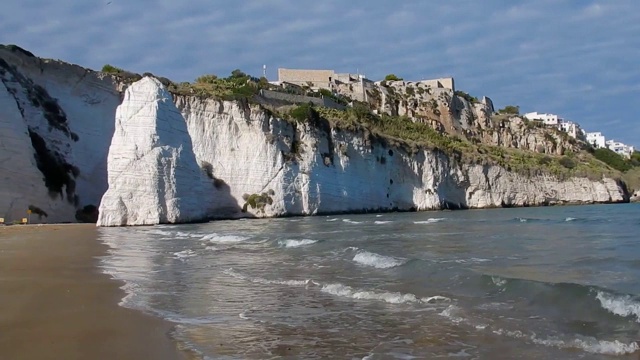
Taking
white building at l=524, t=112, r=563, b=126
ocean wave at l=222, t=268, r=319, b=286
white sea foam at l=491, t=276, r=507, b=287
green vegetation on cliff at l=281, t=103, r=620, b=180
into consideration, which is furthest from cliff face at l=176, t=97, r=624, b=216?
white building at l=524, t=112, r=563, b=126

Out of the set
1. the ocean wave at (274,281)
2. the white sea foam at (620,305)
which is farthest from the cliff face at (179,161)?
the white sea foam at (620,305)

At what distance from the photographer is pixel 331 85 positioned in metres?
79.5

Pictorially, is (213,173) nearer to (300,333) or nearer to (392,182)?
(392,182)

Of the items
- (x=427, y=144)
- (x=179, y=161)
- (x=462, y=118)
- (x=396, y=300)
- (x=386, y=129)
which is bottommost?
(x=396, y=300)

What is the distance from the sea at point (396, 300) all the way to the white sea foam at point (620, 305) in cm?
1

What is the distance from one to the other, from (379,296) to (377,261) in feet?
12.3

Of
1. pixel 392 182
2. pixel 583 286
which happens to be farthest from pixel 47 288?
pixel 392 182

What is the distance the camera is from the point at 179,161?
2989 centimetres

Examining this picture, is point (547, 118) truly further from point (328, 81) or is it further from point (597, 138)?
point (328, 81)

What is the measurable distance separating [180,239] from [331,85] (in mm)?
62776

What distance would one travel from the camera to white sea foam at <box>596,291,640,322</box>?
6.67 metres

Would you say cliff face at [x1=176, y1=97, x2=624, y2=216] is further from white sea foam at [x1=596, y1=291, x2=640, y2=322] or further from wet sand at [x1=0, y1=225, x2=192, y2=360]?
white sea foam at [x1=596, y1=291, x2=640, y2=322]

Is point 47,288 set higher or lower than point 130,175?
lower

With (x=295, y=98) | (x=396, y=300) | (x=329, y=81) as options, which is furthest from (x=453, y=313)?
(x=329, y=81)
